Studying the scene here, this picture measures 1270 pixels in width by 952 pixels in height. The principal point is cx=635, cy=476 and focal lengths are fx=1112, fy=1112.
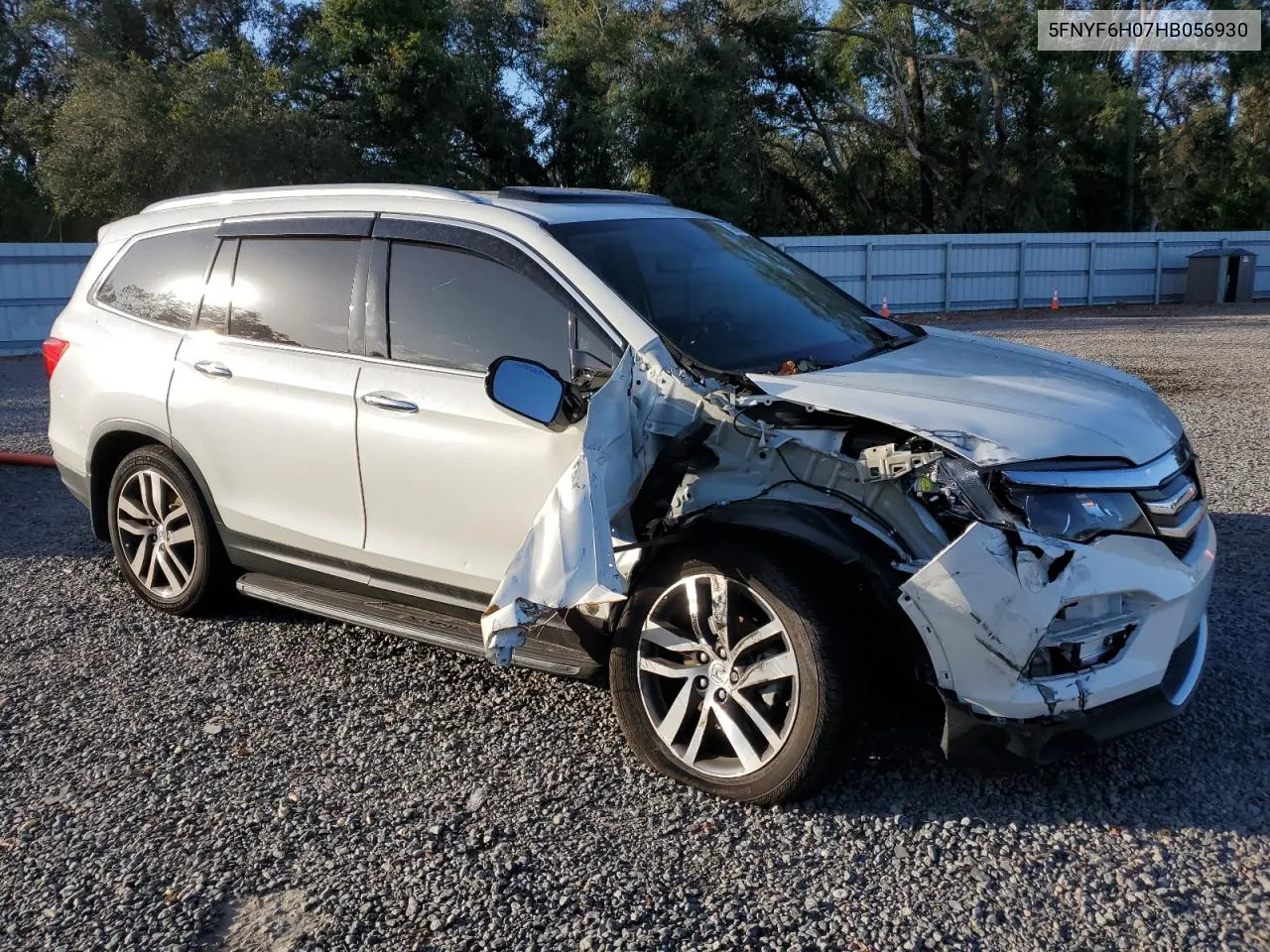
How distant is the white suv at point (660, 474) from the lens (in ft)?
10.3

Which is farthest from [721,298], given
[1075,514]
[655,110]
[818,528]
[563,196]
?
[655,110]

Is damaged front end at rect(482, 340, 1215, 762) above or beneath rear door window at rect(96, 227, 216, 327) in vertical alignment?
beneath

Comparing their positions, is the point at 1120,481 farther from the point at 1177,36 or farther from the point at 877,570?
the point at 1177,36

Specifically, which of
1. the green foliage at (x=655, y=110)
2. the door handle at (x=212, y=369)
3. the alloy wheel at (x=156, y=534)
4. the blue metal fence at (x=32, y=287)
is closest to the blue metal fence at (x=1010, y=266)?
the green foliage at (x=655, y=110)

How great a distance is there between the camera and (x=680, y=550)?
345 cm

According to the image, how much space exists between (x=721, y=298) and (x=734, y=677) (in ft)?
5.09

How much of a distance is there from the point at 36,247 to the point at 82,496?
15.3m

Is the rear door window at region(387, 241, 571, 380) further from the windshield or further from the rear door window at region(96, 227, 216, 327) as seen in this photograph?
the rear door window at region(96, 227, 216, 327)

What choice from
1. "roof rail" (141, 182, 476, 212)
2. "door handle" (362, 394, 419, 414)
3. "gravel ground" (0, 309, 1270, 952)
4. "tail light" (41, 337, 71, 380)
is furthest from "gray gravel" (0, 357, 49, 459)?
"door handle" (362, 394, 419, 414)

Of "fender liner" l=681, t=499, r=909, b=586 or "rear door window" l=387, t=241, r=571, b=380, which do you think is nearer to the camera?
"fender liner" l=681, t=499, r=909, b=586

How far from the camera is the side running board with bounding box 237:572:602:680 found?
3.80 metres

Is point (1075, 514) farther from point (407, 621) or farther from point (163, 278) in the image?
point (163, 278)

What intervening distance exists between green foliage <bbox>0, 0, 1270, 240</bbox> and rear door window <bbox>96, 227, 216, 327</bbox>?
2312 cm

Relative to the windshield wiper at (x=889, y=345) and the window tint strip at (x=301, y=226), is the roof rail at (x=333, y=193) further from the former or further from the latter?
the windshield wiper at (x=889, y=345)
